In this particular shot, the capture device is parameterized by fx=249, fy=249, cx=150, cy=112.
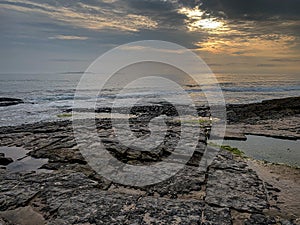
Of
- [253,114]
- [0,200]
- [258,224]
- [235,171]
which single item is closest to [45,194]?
[0,200]

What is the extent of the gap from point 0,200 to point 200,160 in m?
5.06

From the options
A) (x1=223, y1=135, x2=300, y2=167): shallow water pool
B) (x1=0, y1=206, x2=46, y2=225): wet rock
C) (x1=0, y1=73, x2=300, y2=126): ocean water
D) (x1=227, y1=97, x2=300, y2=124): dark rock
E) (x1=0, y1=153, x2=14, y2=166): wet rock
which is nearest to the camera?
(x1=0, y1=206, x2=46, y2=225): wet rock

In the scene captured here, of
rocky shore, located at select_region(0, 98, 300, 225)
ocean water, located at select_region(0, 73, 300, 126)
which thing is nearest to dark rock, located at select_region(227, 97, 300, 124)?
ocean water, located at select_region(0, 73, 300, 126)

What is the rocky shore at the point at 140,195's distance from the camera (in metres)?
4.40

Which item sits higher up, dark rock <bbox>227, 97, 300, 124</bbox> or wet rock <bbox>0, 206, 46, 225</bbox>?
wet rock <bbox>0, 206, 46, 225</bbox>

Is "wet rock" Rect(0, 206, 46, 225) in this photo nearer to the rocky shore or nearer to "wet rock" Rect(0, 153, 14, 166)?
the rocky shore

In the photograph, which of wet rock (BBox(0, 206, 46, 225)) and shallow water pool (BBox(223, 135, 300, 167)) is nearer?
wet rock (BBox(0, 206, 46, 225))

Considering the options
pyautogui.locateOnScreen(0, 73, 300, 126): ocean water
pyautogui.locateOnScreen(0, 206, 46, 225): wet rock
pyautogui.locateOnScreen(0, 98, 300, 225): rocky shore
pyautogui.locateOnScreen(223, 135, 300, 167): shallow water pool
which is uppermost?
pyautogui.locateOnScreen(0, 206, 46, 225): wet rock

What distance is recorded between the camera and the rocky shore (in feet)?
14.4

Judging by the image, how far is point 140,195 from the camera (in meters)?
5.21

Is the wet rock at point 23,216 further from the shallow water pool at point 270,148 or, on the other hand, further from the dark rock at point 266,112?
the dark rock at point 266,112

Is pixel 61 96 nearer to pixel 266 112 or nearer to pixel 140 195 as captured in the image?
pixel 266 112

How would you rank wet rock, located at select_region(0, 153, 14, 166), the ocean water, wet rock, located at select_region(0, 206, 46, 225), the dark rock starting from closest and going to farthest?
wet rock, located at select_region(0, 206, 46, 225)
wet rock, located at select_region(0, 153, 14, 166)
the dark rock
the ocean water

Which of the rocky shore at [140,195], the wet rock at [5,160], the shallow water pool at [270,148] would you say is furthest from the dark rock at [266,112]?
the wet rock at [5,160]
